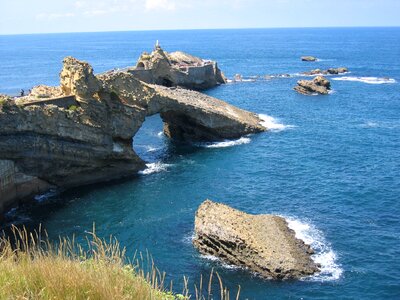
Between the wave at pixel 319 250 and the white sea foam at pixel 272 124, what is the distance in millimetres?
30864

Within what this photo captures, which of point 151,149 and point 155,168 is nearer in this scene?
point 155,168

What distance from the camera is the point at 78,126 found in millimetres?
43406

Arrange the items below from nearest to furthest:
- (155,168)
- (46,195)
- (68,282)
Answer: (68,282), (46,195), (155,168)

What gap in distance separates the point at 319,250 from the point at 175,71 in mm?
67945

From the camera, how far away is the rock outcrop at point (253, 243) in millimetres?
28328

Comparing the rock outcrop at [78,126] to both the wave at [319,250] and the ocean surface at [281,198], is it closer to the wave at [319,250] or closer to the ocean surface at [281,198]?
the ocean surface at [281,198]

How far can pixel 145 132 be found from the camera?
2653 inches

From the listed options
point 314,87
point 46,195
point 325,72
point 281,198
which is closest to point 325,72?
point 325,72

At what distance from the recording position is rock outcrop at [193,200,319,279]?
28.3 meters

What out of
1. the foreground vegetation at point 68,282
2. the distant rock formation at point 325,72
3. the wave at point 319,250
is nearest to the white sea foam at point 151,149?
the wave at point 319,250

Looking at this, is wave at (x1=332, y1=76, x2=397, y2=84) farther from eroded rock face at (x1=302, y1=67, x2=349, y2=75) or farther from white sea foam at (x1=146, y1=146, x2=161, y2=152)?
white sea foam at (x1=146, y1=146, x2=161, y2=152)

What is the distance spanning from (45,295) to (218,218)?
2356 centimetres

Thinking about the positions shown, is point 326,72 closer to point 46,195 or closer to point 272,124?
point 272,124

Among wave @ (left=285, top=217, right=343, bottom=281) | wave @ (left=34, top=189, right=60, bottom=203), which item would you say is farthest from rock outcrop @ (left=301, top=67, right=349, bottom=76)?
wave @ (left=285, top=217, right=343, bottom=281)
